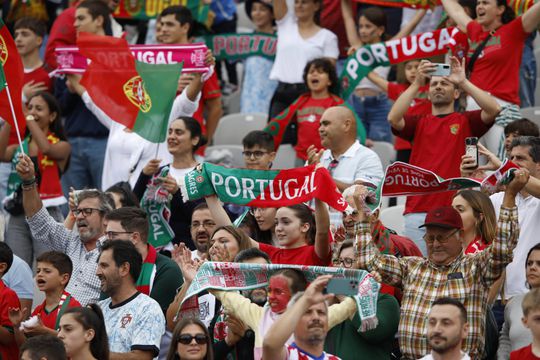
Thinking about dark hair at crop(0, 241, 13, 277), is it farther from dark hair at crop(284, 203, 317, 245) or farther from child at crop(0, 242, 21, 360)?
dark hair at crop(284, 203, 317, 245)

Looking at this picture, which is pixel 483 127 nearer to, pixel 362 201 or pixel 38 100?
pixel 362 201

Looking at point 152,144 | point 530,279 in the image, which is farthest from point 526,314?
point 152,144

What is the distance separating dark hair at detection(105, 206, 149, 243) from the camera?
9312mm

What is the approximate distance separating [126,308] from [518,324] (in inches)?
97.3

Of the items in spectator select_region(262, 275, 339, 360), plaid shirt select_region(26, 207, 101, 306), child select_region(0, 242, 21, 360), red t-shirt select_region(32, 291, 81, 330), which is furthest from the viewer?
plaid shirt select_region(26, 207, 101, 306)

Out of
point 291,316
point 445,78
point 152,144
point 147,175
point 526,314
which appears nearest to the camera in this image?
point 291,316

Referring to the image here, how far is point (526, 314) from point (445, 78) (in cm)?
322

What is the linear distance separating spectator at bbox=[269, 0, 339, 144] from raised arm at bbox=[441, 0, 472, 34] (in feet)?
5.64

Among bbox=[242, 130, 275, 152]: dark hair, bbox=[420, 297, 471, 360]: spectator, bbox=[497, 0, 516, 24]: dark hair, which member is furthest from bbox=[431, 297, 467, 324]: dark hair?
bbox=[497, 0, 516, 24]: dark hair

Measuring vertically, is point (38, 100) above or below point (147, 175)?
above

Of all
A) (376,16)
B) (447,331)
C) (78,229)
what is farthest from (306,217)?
(376,16)

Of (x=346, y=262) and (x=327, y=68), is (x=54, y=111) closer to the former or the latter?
(x=327, y=68)

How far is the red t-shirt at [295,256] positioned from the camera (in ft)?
29.7

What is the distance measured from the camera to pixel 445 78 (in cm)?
1041
